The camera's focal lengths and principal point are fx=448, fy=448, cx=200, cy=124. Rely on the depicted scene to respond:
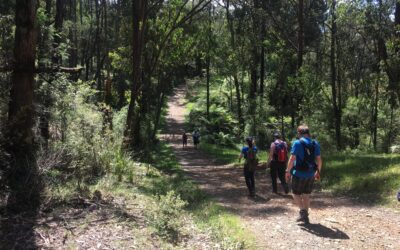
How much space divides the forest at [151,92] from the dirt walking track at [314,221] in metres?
1.37

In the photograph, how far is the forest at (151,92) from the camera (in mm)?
8305

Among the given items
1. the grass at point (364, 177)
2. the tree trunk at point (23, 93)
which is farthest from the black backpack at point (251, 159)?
the tree trunk at point (23, 93)

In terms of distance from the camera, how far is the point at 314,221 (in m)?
8.26

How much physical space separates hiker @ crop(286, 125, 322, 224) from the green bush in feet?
6.88

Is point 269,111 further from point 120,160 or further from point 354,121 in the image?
point 120,160

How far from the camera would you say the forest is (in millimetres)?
8305

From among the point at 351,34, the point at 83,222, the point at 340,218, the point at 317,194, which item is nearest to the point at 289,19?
the point at 351,34

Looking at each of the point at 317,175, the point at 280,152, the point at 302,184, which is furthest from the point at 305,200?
the point at 280,152

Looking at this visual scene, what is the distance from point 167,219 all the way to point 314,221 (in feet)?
9.24

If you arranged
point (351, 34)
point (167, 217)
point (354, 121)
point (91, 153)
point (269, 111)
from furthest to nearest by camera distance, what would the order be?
point (351, 34)
point (354, 121)
point (269, 111)
point (91, 153)
point (167, 217)

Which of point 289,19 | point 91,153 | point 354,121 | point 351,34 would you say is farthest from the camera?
point 351,34

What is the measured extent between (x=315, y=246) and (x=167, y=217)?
7.94ft

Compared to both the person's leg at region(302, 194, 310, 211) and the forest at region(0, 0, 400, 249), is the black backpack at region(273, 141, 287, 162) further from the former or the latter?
the person's leg at region(302, 194, 310, 211)

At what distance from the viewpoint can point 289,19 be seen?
116ft
